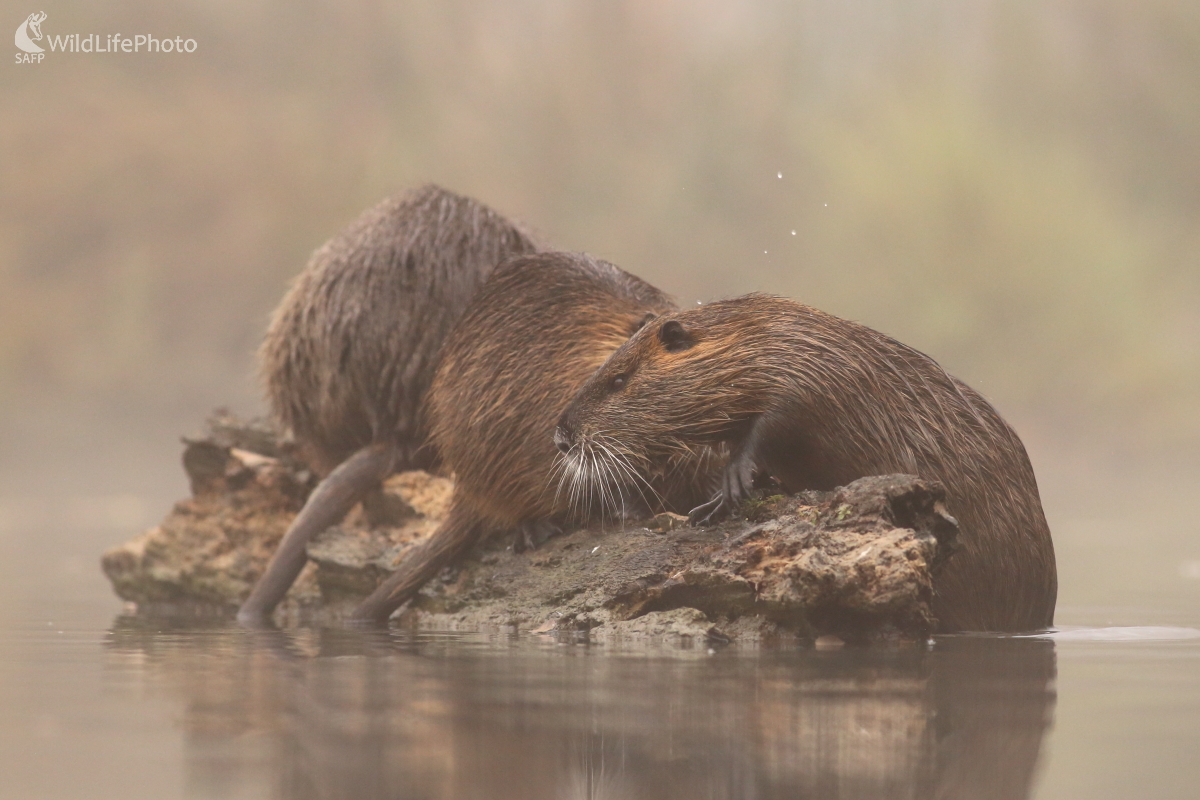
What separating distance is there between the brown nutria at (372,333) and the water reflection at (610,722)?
2.42 meters

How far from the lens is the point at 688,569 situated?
404 centimetres

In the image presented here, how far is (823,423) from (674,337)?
57 centimetres

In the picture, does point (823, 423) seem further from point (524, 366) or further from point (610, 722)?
point (610, 722)

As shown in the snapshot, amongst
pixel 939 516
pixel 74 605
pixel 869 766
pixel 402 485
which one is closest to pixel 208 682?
pixel 869 766

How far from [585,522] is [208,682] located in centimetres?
215

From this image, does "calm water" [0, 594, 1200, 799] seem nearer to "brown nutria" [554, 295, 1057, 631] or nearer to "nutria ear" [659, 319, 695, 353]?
"brown nutria" [554, 295, 1057, 631]

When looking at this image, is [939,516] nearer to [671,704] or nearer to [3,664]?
[671,704]

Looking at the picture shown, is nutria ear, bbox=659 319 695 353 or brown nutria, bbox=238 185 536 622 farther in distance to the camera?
brown nutria, bbox=238 185 536 622

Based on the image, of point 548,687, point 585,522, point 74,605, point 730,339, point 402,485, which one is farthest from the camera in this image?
point 74,605

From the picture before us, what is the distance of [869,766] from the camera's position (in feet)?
6.38

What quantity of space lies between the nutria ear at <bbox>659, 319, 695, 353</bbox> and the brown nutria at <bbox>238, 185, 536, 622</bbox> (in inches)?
63.9

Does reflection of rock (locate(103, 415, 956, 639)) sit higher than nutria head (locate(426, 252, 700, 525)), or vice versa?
nutria head (locate(426, 252, 700, 525))

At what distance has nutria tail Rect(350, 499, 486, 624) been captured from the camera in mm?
5184

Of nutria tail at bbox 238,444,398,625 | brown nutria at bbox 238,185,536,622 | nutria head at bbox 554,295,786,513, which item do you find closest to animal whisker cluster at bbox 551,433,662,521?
nutria head at bbox 554,295,786,513
